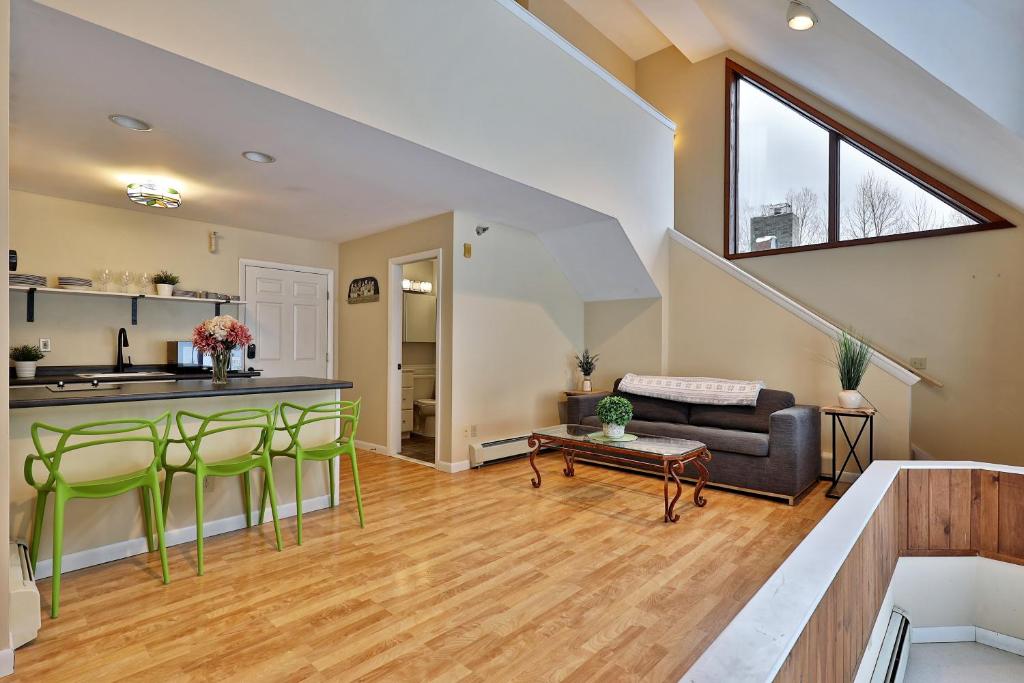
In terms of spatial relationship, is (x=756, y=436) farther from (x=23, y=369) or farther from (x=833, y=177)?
(x=23, y=369)

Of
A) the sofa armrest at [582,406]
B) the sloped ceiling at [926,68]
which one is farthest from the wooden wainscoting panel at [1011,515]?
the sofa armrest at [582,406]

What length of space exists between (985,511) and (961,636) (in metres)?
0.66

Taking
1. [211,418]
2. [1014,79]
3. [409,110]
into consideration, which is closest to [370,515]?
[211,418]

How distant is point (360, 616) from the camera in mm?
2287

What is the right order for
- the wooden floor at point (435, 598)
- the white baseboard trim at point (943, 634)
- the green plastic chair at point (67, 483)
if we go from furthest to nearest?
1. the white baseboard trim at point (943, 634)
2. the green plastic chair at point (67, 483)
3. the wooden floor at point (435, 598)

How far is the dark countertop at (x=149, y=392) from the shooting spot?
2.53 meters

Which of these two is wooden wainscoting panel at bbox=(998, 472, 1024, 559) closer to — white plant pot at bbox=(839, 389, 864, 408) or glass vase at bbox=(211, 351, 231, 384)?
white plant pot at bbox=(839, 389, 864, 408)

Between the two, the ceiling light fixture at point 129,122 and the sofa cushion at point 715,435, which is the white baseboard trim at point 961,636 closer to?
the sofa cushion at point 715,435

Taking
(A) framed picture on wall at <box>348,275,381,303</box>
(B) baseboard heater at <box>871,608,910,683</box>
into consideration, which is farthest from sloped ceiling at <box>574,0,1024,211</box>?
(A) framed picture on wall at <box>348,275,381,303</box>

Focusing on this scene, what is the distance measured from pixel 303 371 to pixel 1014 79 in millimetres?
6438

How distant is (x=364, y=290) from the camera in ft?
19.2

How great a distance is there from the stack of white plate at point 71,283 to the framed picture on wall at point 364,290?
7.90 feet

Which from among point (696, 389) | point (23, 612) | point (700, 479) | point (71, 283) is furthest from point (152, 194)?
point (696, 389)

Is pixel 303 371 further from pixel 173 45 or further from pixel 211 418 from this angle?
pixel 173 45
